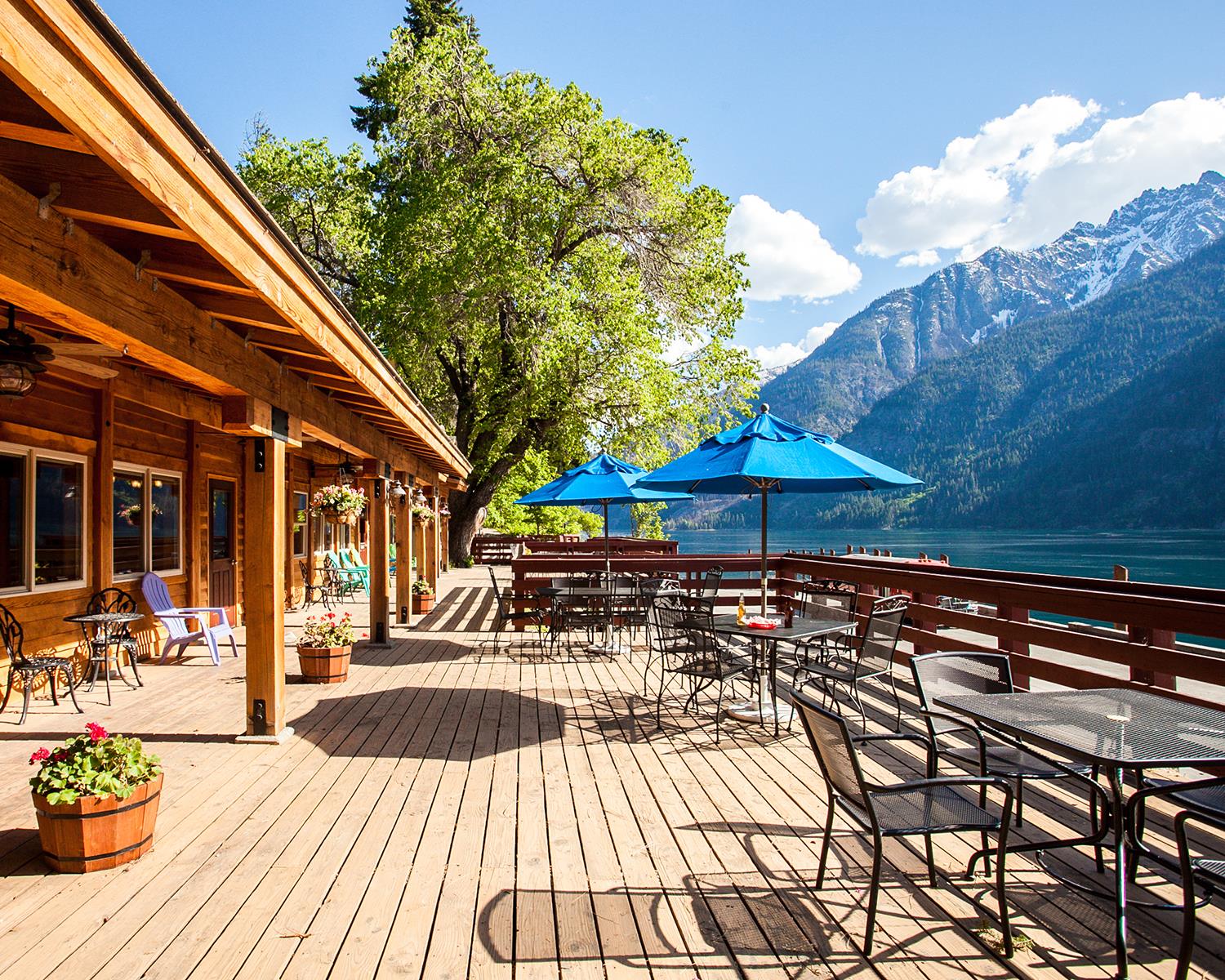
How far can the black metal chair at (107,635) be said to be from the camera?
609 cm

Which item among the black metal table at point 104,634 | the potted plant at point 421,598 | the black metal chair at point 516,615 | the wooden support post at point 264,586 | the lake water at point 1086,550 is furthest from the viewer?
the lake water at point 1086,550

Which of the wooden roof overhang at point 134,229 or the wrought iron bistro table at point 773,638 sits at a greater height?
the wooden roof overhang at point 134,229

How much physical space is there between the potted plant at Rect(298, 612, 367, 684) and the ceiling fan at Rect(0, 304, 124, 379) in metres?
2.48

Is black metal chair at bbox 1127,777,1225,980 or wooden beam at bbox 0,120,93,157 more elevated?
wooden beam at bbox 0,120,93,157

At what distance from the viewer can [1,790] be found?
386 cm

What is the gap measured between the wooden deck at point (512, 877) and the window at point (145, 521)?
2.43 m

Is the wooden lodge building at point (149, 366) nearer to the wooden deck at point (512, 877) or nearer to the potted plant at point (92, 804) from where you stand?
the wooden deck at point (512, 877)

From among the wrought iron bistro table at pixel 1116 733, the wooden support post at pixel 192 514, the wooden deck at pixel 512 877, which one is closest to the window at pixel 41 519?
the wooden deck at pixel 512 877

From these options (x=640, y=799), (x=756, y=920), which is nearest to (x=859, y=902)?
(x=756, y=920)

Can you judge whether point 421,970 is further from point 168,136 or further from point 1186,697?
point 1186,697

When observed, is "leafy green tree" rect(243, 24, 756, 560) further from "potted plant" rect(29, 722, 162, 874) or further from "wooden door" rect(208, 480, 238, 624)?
"potted plant" rect(29, 722, 162, 874)

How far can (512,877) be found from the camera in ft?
9.63

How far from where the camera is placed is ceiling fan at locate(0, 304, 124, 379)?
304cm

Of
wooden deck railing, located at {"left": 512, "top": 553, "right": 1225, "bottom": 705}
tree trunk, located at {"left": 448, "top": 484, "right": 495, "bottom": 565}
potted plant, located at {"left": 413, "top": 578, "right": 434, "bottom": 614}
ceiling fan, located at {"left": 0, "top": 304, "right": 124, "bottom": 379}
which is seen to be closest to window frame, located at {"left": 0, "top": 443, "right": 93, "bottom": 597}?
ceiling fan, located at {"left": 0, "top": 304, "right": 124, "bottom": 379}
